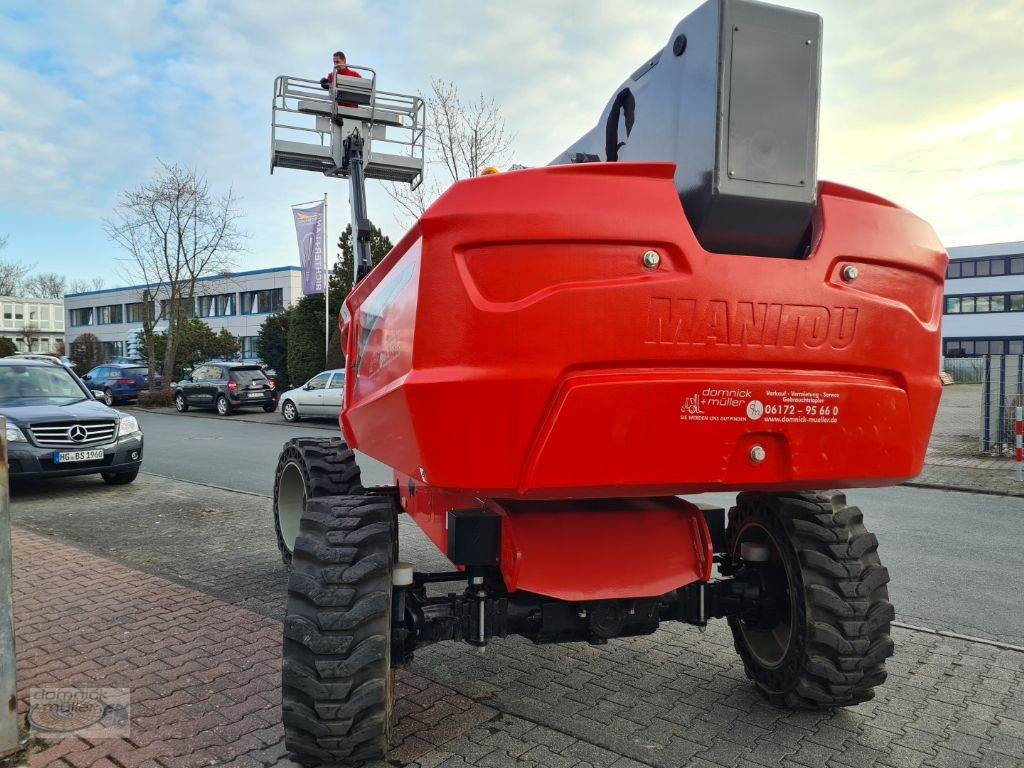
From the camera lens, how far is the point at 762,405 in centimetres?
257

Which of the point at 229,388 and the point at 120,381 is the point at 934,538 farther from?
the point at 120,381

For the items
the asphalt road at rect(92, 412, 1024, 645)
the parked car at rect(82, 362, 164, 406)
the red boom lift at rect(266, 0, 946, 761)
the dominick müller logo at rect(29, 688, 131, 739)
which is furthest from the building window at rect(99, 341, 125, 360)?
the red boom lift at rect(266, 0, 946, 761)

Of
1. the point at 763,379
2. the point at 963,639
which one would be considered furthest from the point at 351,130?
the point at 963,639

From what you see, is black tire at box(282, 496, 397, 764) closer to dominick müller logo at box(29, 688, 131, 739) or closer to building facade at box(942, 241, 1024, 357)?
dominick müller logo at box(29, 688, 131, 739)

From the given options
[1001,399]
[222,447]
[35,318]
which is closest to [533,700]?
[222,447]

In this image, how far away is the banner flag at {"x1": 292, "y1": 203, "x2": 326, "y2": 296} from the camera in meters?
24.7

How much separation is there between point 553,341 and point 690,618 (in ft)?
5.35

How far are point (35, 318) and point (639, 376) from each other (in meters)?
115

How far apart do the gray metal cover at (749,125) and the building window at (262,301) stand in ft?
181

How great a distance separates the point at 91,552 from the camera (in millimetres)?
6574

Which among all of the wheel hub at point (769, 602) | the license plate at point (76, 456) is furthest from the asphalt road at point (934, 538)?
the wheel hub at point (769, 602)

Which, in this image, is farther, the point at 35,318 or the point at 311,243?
the point at 35,318

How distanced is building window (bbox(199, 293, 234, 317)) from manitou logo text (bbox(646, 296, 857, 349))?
6132 cm

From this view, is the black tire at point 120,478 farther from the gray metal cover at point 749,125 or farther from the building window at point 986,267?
the building window at point 986,267
